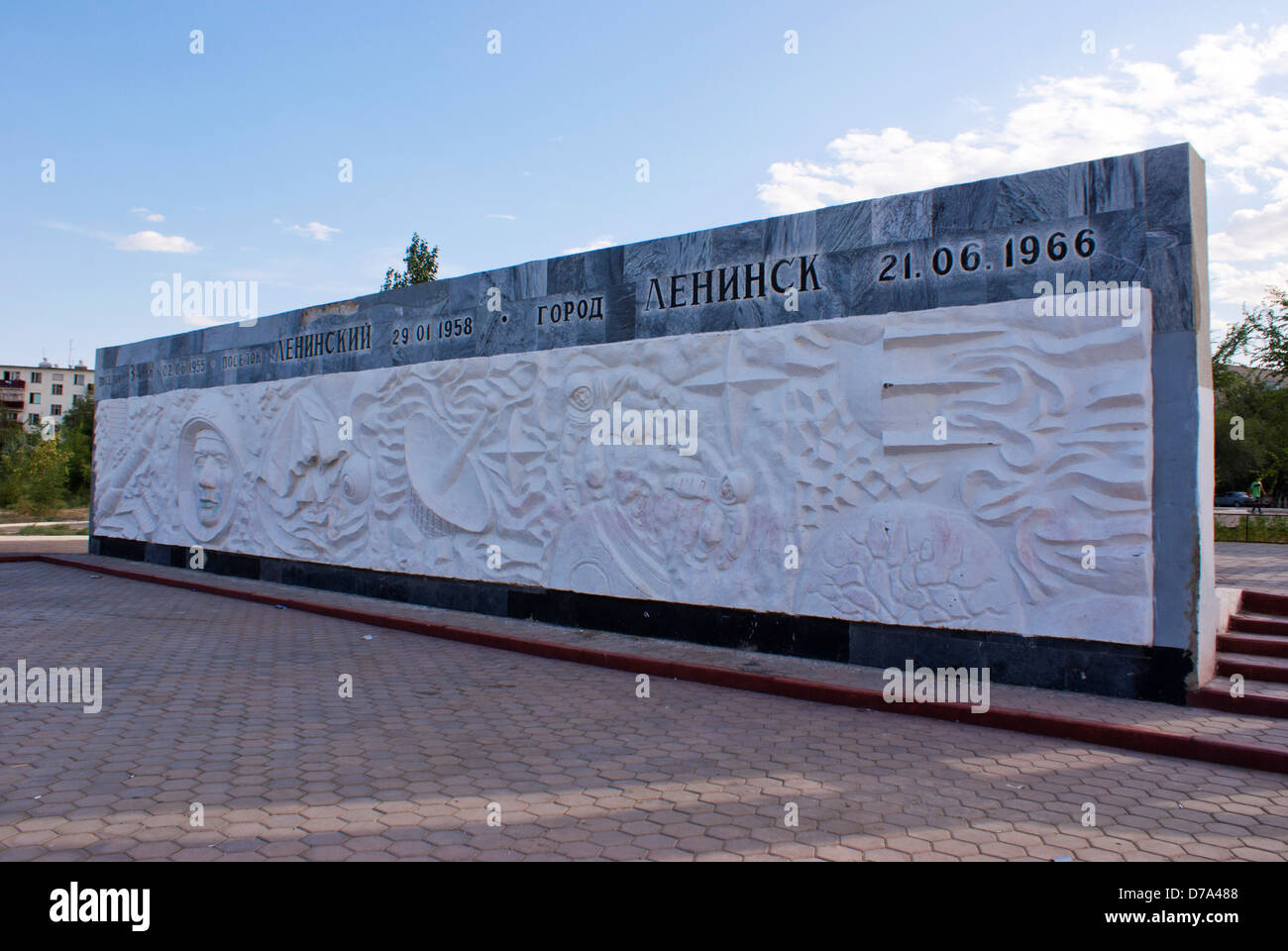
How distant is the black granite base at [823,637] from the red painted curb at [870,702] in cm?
62

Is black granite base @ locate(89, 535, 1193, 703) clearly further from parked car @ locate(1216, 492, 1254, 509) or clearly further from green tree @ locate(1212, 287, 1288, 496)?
parked car @ locate(1216, 492, 1254, 509)

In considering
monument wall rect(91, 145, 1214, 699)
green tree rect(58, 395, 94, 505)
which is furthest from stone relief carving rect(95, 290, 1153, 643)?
green tree rect(58, 395, 94, 505)

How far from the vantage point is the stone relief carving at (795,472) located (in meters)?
5.76

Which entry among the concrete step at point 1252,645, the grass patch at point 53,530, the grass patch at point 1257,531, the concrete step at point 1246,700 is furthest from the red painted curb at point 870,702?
the grass patch at point 53,530

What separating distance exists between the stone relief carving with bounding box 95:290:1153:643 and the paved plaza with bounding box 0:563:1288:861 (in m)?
1.11

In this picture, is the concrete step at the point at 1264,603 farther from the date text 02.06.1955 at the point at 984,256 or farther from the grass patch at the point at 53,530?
the grass patch at the point at 53,530

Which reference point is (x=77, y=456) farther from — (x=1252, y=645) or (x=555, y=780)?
(x=1252, y=645)

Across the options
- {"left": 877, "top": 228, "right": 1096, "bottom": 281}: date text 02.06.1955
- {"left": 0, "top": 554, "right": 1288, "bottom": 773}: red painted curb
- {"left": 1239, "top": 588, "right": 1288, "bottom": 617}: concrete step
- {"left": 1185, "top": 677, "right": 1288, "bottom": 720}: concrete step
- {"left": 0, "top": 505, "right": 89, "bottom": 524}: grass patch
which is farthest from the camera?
{"left": 0, "top": 505, "right": 89, "bottom": 524}: grass patch

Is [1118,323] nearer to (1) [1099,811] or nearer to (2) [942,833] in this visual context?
(1) [1099,811]

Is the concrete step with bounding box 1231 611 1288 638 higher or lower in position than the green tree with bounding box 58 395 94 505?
lower

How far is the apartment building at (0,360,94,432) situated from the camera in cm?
7325

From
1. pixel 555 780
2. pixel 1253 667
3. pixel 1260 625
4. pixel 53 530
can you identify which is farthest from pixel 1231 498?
pixel 53 530

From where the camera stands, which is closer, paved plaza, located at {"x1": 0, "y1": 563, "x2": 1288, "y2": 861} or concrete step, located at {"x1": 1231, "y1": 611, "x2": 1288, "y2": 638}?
paved plaza, located at {"x1": 0, "y1": 563, "x2": 1288, "y2": 861}
